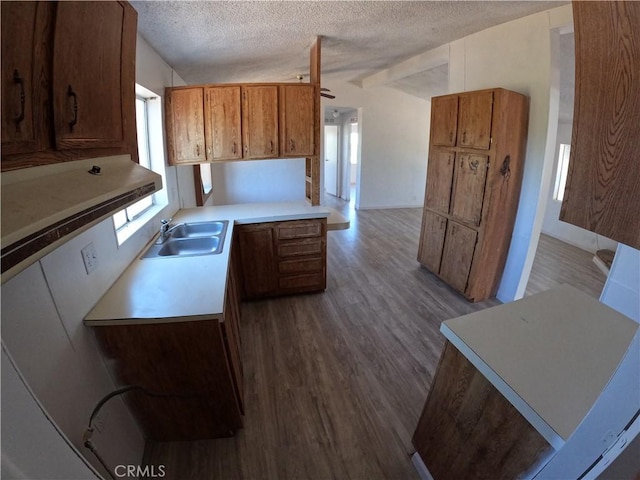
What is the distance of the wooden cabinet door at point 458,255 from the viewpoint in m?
3.00

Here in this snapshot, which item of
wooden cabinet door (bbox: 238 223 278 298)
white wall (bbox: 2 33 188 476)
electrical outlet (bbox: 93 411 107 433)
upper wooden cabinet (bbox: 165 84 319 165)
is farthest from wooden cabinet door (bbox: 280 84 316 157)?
electrical outlet (bbox: 93 411 107 433)

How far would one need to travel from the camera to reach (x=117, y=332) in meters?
1.33

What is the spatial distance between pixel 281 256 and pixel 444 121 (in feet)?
7.46

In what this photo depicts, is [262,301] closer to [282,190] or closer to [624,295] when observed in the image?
[624,295]

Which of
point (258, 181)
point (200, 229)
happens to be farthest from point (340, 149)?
point (200, 229)

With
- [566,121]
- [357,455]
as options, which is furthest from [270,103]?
[566,121]

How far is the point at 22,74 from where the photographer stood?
26.1 inches

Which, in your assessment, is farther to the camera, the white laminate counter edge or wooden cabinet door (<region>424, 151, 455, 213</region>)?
wooden cabinet door (<region>424, 151, 455, 213</region>)

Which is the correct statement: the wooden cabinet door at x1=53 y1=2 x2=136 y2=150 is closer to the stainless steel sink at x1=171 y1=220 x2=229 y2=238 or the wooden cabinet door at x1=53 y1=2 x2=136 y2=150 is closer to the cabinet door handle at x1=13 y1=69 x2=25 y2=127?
the cabinet door handle at x1=13 y1=69 x2=25 y2=127

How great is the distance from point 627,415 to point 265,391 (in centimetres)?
183

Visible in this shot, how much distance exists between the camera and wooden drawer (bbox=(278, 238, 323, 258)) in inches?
116

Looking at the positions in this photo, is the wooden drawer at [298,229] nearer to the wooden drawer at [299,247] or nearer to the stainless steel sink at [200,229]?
the wooden drawer at [299,247]

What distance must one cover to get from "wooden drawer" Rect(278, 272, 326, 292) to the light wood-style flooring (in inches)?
4.5

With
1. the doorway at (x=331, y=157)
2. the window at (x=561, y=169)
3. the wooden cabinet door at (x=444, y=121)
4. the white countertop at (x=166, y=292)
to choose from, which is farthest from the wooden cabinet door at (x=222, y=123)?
the doorway at (x=331, y=157)
